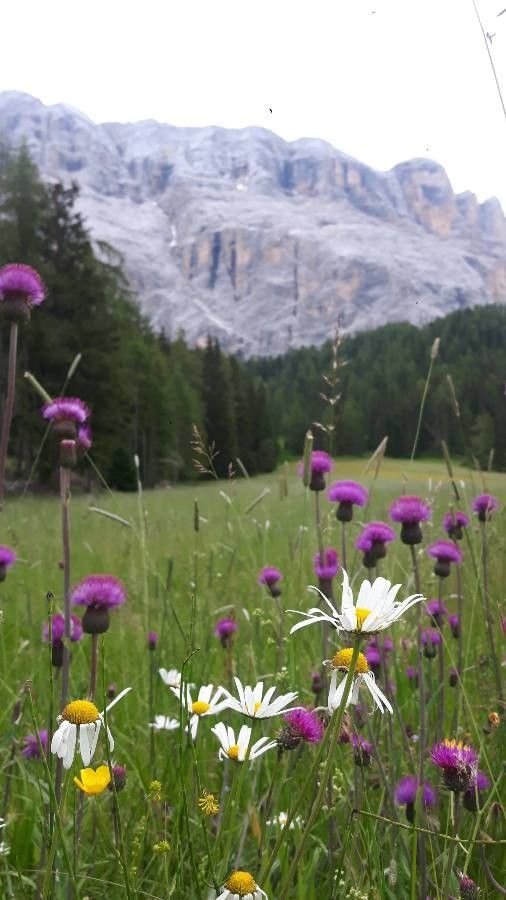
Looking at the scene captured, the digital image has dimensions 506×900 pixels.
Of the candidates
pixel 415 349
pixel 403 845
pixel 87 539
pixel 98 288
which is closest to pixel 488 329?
pixel 415 349

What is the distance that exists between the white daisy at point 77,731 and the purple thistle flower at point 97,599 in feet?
1.64

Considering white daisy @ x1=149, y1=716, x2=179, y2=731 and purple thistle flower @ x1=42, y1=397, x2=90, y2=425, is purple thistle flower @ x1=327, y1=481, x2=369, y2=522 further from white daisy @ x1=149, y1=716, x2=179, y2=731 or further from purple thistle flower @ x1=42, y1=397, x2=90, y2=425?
purple thistle flower @ x1=42, y1=397, x2=90, y2=425

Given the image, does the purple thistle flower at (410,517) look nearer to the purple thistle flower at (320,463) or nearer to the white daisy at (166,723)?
the purple thistle flower at (320,463)

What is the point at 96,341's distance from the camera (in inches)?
1037

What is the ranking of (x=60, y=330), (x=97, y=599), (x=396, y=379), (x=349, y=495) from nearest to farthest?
(x=97, y=599) → (x=349, y=495) → (x=60, y=330) → (x=396, y=379)

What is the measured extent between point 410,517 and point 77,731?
1.28 meters

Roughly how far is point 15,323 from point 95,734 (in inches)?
A: 41.9

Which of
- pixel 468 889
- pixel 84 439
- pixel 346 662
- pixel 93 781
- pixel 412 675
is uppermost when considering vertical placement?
pixel 84 439

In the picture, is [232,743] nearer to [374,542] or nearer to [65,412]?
[65,412]

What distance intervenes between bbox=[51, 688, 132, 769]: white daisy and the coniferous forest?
4.59 ft

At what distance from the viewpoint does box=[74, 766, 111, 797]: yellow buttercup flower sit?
41.0 inches

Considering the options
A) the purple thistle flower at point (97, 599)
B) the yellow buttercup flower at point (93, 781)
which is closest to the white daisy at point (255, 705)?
the yellow buttercup flower at point (93, 781)

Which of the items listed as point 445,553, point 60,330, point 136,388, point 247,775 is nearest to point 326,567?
point 445,553

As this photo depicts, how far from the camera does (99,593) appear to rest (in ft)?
5.09
